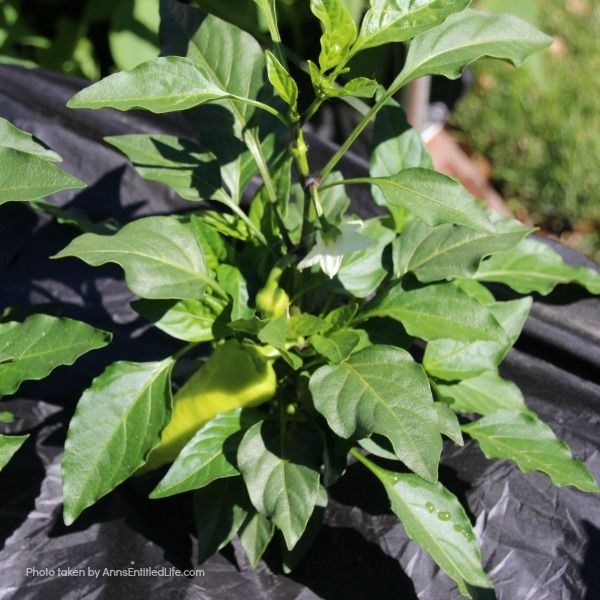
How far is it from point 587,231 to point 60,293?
1.46m

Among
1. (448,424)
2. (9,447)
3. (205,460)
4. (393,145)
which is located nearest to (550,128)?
(393,145)

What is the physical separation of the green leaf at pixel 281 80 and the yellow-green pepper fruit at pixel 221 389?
0.29 metres

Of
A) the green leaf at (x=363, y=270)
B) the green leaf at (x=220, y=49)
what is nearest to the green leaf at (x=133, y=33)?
the green leaf at (x=220, y=49)

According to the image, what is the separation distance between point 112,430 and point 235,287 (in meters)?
0.21

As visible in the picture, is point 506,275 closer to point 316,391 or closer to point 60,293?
point 316,391

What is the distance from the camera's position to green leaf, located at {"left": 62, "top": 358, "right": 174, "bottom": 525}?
0.86 m

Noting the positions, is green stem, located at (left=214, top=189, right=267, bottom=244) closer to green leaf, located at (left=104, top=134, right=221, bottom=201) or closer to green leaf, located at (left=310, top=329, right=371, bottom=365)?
green leaf, located at (left=104, top=134, right=221, bottom=201)

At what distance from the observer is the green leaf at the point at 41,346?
881 millimetres

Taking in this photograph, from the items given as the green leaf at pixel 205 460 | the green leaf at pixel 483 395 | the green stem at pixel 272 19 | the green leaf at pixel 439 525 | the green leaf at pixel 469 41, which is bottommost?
the green leaf at pixel 205 460

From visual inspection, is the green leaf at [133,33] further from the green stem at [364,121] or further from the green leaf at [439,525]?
the green leaf at [439,525]

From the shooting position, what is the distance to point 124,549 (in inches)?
39.8

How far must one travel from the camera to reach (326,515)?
1.07 metres

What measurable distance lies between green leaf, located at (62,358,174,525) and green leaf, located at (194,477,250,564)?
126mm

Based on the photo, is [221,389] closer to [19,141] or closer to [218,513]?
[218,513]
